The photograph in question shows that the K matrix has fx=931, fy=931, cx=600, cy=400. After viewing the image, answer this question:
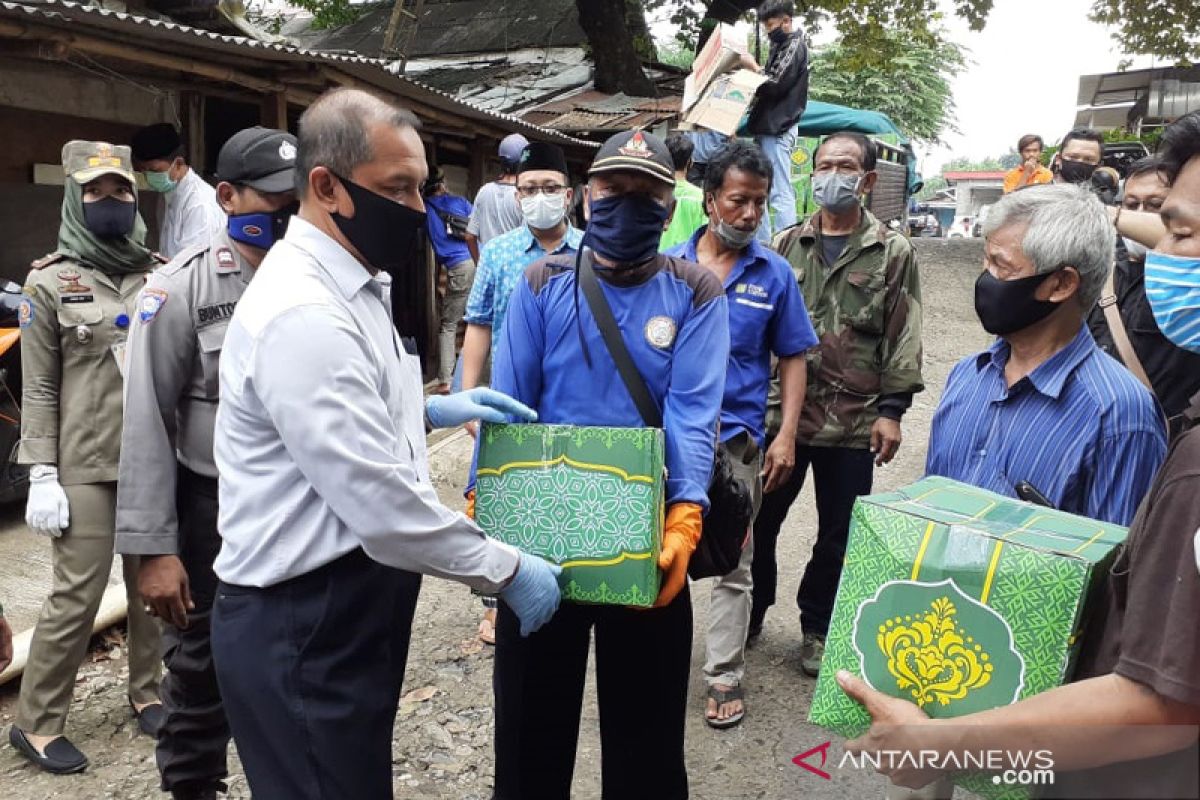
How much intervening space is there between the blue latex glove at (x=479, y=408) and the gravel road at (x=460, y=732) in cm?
101

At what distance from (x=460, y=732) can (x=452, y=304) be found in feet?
17.8

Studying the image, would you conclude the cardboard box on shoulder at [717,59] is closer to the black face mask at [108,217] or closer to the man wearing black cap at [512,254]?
the man wearing black cap at [512,254]

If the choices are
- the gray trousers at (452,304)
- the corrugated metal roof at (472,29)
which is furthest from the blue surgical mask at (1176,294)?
the corrugated metal roof at (472,29)

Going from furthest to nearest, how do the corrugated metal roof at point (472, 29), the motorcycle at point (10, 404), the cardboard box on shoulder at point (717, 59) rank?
the corrugated metal roof at point (472, 29)
the cardboard box on shoulder at point (717, 59)
the motorcycle at point (10, 404)

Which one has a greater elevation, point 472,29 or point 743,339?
point 472,29

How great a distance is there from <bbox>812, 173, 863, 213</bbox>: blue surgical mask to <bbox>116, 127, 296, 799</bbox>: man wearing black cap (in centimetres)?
220

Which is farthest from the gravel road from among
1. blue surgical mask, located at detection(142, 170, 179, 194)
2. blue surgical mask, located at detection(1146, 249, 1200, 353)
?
blue surgical mask, located at detection(142, 170, 179, 194)

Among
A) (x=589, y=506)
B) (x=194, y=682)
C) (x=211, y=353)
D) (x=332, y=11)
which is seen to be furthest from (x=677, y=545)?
(x=332, y=11)

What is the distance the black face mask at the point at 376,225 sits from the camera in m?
1.84

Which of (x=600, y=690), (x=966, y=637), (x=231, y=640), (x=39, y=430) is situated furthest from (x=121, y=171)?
(x=966, y=637)

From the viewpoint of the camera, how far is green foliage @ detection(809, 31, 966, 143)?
27.5 metres

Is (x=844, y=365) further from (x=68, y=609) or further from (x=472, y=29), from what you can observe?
(x=472, y=29)

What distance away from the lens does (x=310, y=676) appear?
1767 millimetres

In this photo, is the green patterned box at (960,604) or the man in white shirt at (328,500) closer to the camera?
the green patterned box at (960,604)
